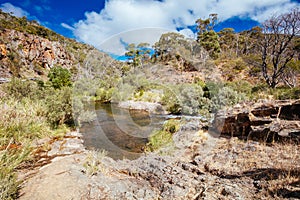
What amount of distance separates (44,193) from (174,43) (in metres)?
39.4

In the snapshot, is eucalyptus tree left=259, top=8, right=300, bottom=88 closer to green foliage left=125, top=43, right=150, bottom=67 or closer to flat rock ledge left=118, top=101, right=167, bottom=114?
flat rock ledge left=118, top=101, right=167, bottom=114

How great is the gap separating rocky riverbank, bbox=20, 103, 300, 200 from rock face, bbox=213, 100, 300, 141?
0.50 metres

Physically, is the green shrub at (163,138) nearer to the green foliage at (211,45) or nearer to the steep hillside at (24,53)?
the steep hillside at (24,53)

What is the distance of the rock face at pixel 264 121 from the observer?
503cm

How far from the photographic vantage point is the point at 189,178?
3699 millimetres

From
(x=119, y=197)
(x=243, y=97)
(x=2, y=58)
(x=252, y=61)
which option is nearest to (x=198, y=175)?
(x=119, y=197)

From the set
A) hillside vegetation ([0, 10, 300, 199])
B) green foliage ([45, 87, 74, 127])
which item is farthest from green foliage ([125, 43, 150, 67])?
green foliage ([45, 87, 74, 127])

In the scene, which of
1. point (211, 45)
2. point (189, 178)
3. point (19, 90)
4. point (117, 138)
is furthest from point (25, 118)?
point (211, 45)

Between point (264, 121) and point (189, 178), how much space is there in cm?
367

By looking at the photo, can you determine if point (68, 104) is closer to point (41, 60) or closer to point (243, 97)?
point (243, 97)

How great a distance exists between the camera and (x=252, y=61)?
24.9 meters

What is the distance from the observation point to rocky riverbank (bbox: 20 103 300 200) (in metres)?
2.83

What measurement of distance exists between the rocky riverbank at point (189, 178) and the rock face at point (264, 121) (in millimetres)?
503

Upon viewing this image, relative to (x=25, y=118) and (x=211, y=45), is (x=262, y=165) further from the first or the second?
(x=211, y=45)
